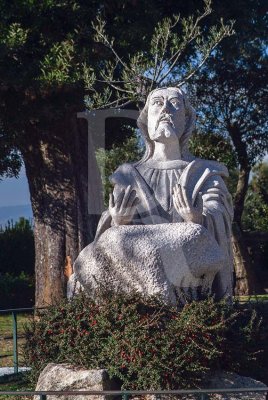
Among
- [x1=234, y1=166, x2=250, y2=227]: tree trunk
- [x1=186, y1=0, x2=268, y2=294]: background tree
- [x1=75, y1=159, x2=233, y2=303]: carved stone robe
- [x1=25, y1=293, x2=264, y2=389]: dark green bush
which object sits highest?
[x1=186, y1=0, x2=268, y2=294]: background tree

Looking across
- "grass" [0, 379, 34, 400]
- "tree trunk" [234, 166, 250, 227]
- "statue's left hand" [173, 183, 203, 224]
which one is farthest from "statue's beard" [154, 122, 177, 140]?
"tree trunk" [234, 166, 250, 227]

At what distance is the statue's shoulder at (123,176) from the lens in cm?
806

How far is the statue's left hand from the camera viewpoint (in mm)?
7480

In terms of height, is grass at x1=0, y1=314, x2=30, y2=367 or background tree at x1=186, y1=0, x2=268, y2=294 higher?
background tree at x1=186, y1=0, x2=268, y2=294

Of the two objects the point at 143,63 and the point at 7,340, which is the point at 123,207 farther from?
the point at 7,340

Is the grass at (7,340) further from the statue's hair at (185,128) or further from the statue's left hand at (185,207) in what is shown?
the statue's left hand at (185,207)

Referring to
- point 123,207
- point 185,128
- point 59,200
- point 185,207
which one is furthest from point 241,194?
point 185,207

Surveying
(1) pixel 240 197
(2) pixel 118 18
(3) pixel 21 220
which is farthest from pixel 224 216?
(3) pixel 21 220

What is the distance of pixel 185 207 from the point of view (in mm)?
7488

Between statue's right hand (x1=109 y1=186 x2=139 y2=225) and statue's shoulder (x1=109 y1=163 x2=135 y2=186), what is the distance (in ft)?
0.67

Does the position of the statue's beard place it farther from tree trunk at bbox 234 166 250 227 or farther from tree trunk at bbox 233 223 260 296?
tree trunk at bbox 234 166 250 227

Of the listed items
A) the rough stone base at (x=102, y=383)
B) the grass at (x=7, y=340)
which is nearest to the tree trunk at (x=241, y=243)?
the grass at (x=7, y=340)

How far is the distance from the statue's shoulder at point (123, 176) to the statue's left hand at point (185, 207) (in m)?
0.67

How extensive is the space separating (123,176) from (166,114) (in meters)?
0.72
